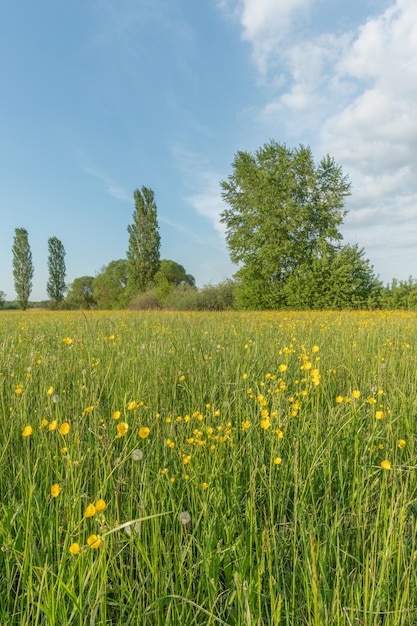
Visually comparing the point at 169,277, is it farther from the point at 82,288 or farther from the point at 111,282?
the point at 82,288

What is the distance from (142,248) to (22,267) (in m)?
17.1

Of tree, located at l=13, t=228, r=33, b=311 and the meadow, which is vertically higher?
tree, located at l=13, t=228, r=33, b=311

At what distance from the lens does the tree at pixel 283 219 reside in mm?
21656

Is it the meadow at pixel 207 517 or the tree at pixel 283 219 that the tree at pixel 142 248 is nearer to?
the tree at pixel 283 219

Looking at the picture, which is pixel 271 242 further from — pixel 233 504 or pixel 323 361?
pixel 233 504

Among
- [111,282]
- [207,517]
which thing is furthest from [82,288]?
[207,517]

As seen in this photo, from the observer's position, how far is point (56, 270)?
1697 inches

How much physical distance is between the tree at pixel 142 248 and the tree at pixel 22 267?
48.8 ft

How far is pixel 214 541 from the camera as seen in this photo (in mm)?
1032

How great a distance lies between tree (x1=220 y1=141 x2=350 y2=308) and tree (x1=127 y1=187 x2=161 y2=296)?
1500 centimetres

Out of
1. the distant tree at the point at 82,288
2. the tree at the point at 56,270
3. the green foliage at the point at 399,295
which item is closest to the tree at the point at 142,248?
the tree at the point at 56,270

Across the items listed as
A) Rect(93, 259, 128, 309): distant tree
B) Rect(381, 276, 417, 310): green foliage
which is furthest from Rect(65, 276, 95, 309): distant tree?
Rect(381, 276, 417, 310): green foliage

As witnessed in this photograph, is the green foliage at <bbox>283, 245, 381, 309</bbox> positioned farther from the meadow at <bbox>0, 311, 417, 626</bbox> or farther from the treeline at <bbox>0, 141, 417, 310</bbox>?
the meadow at <bbox>0, 311, 417, 626</bbox>

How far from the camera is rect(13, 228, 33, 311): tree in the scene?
41094 millimetres
